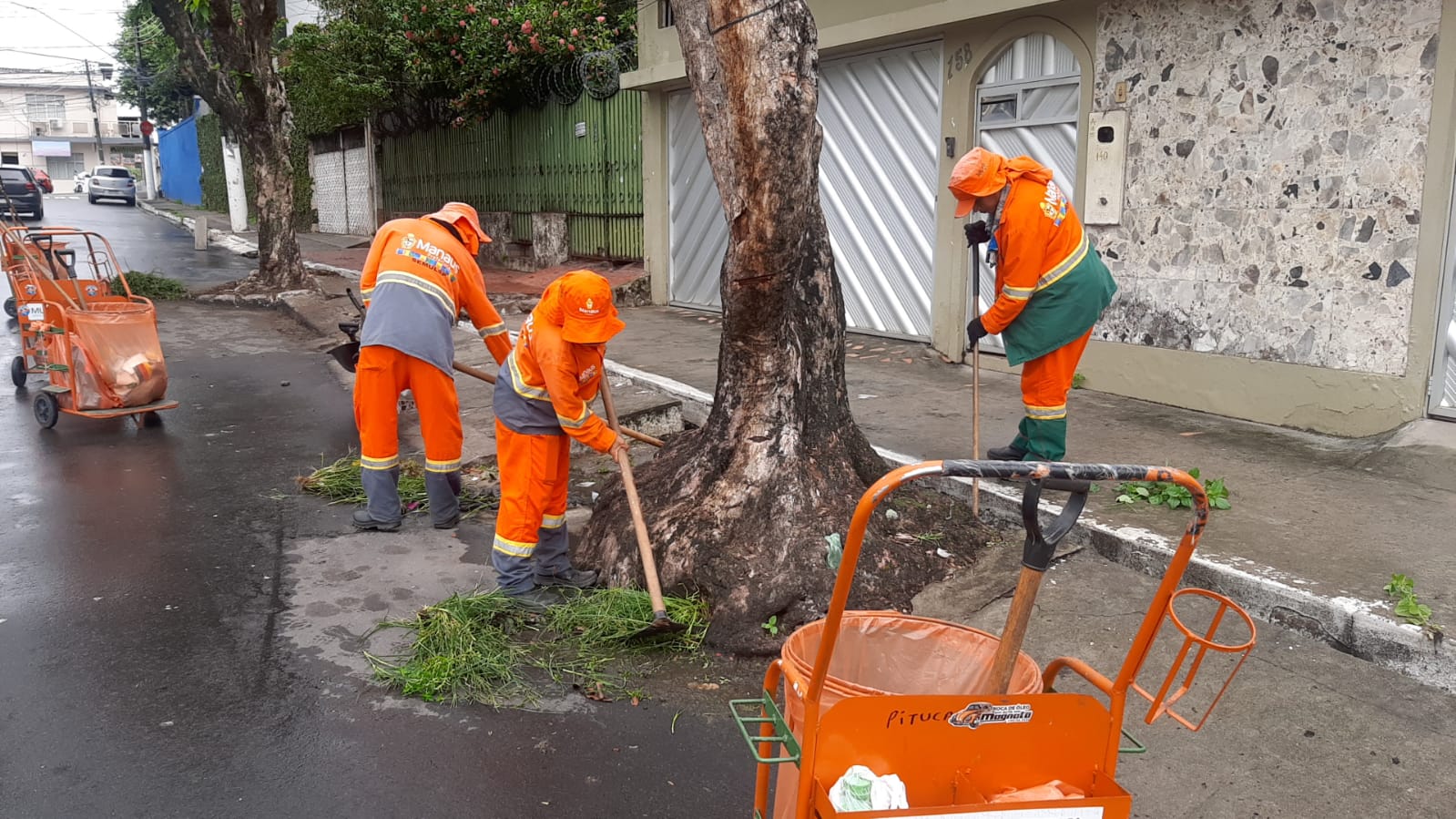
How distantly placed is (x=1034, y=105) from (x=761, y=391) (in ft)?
14.0

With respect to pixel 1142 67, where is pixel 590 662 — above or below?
below

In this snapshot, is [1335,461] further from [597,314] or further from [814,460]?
[597,314]

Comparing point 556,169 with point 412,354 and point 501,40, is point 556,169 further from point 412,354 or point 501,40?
point 412,354

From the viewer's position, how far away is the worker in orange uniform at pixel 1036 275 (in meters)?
4.90

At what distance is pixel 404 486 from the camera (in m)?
6.34

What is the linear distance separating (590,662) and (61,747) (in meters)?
1.73

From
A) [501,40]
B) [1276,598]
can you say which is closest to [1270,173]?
[1276,598]

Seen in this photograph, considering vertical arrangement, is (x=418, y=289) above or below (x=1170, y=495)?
above

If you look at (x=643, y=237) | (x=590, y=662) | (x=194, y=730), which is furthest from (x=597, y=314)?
(x=643, y=237)

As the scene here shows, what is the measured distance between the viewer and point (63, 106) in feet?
269

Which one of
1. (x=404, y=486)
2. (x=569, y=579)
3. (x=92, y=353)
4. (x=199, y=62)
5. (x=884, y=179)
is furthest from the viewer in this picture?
(x=199, y=62)

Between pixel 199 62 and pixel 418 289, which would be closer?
pixel 418 289

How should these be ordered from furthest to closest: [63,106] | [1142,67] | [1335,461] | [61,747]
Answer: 1. [63,106]
2. [1142,67]
3. [1335,461]
4. [61,747]

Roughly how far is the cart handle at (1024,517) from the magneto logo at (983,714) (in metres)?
0.21
